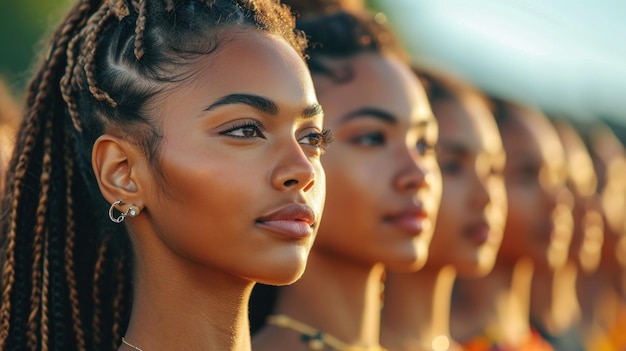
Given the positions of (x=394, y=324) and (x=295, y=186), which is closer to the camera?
(x=295, y=186)

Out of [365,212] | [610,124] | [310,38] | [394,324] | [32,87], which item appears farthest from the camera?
[610,124]

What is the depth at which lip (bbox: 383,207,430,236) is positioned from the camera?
400 cm

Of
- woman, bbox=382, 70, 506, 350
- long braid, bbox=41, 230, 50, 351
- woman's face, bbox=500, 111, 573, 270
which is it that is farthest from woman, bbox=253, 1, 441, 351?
woman's face, bbox=500, 111, 573, 270

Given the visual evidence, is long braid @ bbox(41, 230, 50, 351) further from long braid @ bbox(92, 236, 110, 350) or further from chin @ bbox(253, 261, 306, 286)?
chin @ bbox(253, 261, 306, 286)

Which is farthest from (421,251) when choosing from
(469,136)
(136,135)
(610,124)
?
(610,124)

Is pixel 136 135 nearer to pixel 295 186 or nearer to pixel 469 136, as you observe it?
pixel 295 186

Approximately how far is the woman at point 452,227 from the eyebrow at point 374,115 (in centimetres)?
98

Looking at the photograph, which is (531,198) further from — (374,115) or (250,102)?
(250,102)

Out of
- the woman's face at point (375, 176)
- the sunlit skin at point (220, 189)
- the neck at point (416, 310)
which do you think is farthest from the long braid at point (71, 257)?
the neck at point (416, 310)

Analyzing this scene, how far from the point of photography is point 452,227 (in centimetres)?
495

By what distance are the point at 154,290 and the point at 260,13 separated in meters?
0.91

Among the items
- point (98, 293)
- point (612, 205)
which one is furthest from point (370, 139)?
point (612, 205)

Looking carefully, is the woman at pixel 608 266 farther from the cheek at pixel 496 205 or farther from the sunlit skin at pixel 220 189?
the sunlit skin at pixel 220 189

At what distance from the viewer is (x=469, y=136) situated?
511 cm
